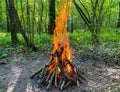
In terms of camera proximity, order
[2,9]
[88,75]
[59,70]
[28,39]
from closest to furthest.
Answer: [59,70]
[88,75]
[28,39]
[2,9]

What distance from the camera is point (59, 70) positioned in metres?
6.06

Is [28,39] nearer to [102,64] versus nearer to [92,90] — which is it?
[102,64]

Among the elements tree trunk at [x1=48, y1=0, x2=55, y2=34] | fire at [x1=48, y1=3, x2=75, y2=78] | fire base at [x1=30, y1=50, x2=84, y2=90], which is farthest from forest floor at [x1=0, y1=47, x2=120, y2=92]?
tree trunk at [x1=48, y1=0, x2=55, y2=34]

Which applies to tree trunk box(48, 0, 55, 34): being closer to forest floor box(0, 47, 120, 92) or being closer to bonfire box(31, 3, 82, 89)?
forest floor box(0, 47, 120, 92)

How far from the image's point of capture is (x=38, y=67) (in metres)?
7.20

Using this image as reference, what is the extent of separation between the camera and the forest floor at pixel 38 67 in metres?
5.77

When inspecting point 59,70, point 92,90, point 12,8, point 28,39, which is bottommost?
point 92,90

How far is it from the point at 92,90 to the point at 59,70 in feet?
3.25

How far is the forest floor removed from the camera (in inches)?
227

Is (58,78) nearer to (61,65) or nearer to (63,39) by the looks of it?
(61,65)

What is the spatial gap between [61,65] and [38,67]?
1523 mm

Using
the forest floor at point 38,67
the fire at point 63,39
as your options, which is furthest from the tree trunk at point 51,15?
the fire at point 63,39

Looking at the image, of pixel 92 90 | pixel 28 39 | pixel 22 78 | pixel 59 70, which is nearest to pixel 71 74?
pixel 59 70

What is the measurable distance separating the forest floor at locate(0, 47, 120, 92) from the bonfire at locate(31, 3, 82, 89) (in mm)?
196
